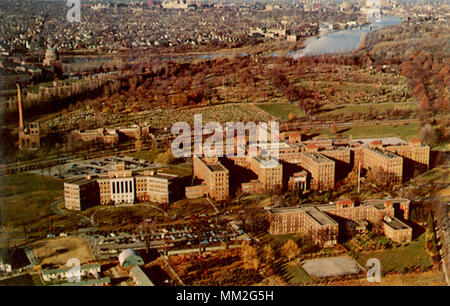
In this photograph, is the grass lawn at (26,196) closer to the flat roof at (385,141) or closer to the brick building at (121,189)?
the brick building at (121,189)

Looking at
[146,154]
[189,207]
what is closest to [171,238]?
[189,207]

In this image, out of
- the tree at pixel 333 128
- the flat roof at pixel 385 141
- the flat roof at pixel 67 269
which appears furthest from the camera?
the tree at pixel 333 128

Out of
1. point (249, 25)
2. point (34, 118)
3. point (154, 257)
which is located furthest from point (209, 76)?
point (154, 257)

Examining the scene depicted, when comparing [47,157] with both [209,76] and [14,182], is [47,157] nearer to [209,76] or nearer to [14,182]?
[14,182]

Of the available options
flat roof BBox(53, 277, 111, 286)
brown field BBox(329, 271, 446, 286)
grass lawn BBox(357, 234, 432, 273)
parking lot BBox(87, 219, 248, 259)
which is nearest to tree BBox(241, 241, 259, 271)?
parking lot BBox(87, 219, 248, 259)

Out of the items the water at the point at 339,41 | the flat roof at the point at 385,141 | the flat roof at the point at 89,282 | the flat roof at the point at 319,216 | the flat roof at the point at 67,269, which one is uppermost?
the water at the point at 339,41

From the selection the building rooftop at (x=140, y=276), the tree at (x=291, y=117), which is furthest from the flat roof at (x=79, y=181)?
the tree at (x=291, y=117)
